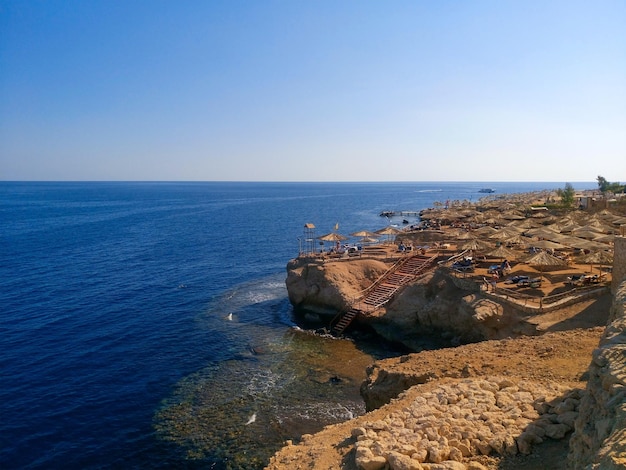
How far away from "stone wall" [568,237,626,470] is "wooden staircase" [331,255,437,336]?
24.8m

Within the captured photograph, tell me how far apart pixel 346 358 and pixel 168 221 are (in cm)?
9204

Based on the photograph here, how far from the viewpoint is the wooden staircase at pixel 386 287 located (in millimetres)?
35344

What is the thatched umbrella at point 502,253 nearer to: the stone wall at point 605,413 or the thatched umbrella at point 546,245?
the thatched umbrella at point 546,245

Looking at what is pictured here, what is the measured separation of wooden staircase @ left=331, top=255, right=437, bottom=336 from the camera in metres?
35.3

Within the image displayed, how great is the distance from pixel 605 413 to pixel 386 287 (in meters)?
29.4

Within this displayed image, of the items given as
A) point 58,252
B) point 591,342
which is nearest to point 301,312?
point 591,342

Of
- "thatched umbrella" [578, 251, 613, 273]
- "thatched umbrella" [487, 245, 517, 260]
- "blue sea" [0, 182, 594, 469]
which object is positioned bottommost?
"blue sea" [0, 182, 594, 469]

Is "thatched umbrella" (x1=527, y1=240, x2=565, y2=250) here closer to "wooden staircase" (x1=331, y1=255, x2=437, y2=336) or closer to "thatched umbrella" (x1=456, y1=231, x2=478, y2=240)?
"thatched umbrella" (x1=456, y1=231, x2=478, y2=240)

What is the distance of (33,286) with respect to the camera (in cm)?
4697

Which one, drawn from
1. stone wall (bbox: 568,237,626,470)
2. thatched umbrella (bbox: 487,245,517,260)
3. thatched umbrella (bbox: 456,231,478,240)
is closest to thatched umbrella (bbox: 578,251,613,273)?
thatched umbrella (bbox: 487,245,517,260)

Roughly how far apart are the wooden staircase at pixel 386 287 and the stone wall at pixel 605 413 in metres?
24.8

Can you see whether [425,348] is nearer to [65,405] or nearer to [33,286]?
[65,405]

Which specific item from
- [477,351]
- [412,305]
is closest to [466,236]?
[412,305]

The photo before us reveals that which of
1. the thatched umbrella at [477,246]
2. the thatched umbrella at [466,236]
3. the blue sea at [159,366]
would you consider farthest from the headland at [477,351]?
the blue sea at [159,366]
